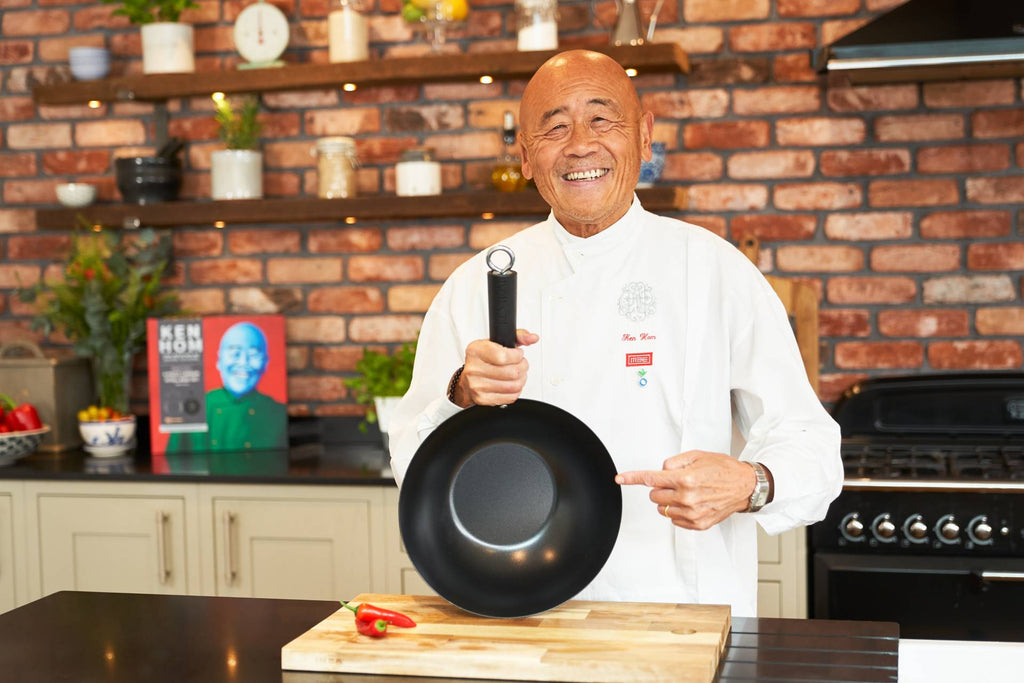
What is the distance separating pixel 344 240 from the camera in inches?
130

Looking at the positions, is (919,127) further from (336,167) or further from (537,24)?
(336,167)

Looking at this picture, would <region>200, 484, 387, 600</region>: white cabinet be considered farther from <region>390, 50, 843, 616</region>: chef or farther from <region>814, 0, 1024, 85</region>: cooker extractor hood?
<region>814, 0, 1024, 85</region>: cooker extractor hood

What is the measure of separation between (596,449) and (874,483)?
3.85 feet

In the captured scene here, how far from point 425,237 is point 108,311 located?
92 centimetres

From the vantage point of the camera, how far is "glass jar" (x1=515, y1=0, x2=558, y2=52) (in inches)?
117

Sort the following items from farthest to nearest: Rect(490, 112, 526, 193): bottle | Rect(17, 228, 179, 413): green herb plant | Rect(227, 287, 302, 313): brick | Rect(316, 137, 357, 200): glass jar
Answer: Rect(227, 287, 302, 313): brick → Rect(17, 228, 179, 413): green herb plant → Rect(316, 137, 357, 200): glass jar → Rect(490, 112, 526, 193): bottle

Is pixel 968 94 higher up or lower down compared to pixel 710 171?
higher up

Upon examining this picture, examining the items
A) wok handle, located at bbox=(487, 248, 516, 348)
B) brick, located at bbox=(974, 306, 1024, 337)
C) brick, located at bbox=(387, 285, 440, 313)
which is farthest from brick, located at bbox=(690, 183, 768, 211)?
wok handle, located at bbox=(487, 248, 516, 348)

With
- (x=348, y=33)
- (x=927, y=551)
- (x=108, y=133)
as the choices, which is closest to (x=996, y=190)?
(x=927, y=551)

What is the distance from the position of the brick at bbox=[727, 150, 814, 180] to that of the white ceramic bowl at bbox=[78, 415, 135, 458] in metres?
1.77

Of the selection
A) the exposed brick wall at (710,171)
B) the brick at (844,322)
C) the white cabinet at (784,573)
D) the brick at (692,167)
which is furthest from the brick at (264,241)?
the white cabinet at (784,573)

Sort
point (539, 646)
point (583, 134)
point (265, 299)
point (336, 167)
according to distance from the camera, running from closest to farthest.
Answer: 1. point (539, 646)
2. point (583, 134)
3. point (336, 167)
4. point (265, 299)

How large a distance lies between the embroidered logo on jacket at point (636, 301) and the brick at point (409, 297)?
5.16ft

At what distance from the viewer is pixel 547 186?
1708 mm
